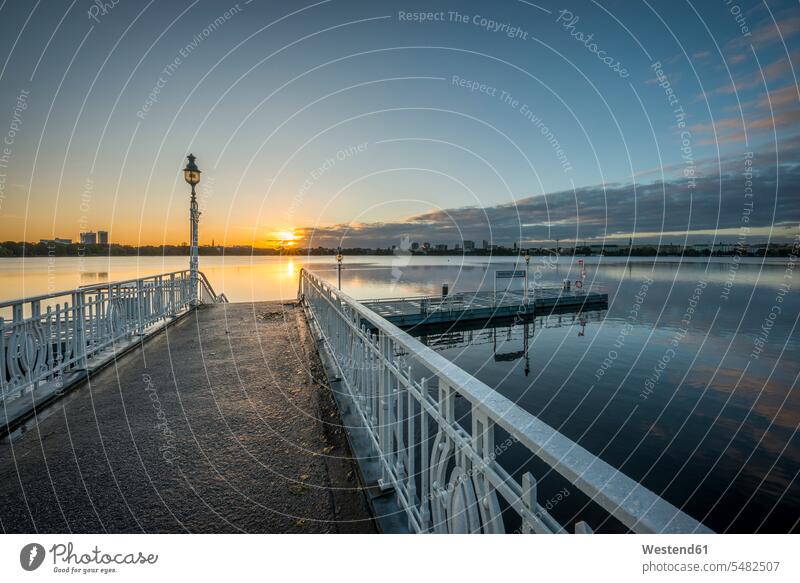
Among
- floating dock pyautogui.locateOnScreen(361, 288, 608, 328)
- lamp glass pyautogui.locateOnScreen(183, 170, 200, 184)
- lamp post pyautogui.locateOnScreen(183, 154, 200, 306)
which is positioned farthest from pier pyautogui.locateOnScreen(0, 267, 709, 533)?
floating dock pyautogui.locateOnScreen(361, 288, 608, 328)

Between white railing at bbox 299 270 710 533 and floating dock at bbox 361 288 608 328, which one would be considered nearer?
white railing at bbox 299 270 710 533

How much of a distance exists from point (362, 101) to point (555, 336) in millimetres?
32168

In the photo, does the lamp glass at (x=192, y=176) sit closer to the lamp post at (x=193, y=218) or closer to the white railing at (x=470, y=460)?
the lamp post at (x=193, y=218)

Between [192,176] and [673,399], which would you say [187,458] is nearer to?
[192,176]

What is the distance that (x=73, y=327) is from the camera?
6.02 metres

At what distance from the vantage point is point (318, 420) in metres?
4.11

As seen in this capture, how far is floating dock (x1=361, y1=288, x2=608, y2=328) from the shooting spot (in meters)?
31.9

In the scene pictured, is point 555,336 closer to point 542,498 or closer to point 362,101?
point 542,498

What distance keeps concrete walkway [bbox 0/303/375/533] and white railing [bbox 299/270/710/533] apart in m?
0.52

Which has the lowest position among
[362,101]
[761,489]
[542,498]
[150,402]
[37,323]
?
→ [761,489]

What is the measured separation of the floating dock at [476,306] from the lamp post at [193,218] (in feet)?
46.6
